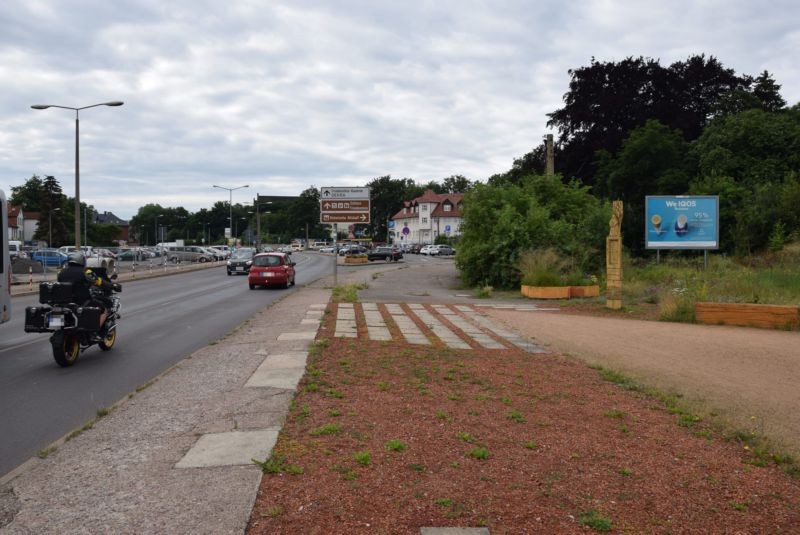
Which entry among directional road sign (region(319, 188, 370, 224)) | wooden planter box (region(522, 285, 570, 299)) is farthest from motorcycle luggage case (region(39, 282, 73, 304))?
directional road sign (region(319, 188, 370, 224))

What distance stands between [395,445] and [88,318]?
22.0 feet

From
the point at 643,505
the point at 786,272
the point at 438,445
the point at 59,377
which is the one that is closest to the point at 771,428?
the point at 643,505

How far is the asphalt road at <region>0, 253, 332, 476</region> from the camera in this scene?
20.2ft

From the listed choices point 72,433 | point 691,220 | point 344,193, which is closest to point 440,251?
point 691,220

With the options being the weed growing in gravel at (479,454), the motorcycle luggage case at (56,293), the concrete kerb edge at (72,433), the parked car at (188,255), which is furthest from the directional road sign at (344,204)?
the parked car at (188,255)

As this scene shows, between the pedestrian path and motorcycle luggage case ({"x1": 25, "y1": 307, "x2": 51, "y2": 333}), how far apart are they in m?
4.67

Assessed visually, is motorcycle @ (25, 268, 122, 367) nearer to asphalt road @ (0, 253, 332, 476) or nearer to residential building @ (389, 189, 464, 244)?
asphalt road @ (0, 253, 332, 476)

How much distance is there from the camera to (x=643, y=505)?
3.98 meters

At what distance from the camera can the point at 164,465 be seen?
15.4 feet

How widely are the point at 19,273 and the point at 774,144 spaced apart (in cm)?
4538

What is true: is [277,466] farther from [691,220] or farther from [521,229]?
[691,220]

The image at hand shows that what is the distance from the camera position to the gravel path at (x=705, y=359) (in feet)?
21.5

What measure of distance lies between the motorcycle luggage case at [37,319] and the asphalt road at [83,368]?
568 mm

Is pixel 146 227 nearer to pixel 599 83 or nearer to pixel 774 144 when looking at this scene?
pixel 599 83
